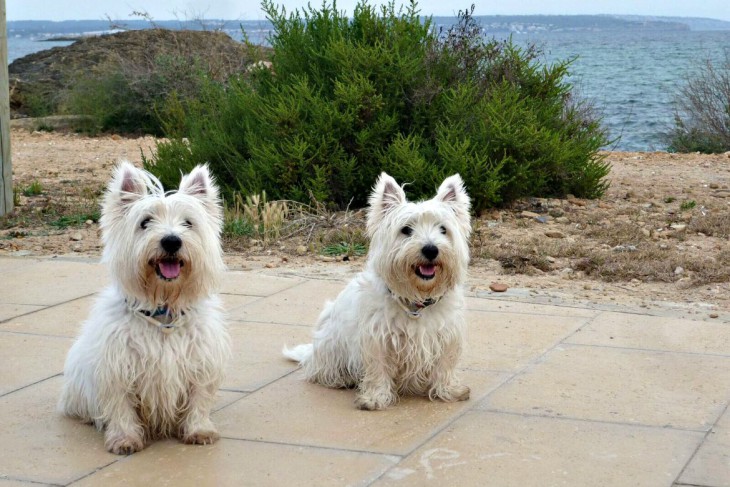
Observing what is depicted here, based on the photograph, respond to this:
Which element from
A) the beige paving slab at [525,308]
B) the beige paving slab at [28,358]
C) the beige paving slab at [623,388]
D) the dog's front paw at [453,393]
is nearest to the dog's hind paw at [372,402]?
the dog's front paw at [453,393]

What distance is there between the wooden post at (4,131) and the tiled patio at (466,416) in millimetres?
4524

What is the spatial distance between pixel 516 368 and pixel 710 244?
4778mm

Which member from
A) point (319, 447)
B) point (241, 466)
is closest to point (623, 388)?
point (319, 447)

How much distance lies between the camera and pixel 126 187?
5.38 metres

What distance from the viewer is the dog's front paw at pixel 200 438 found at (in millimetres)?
5383

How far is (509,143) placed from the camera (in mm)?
A: 12109

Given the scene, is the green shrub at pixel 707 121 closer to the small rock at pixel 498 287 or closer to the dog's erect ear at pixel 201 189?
the small rock at pixel 498 287

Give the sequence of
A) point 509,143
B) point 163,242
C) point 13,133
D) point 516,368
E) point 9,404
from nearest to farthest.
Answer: point 163,242, point 9,404, point 516,368, point 509,143, point 13,133

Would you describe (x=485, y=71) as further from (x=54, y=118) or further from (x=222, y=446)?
(x=54, y=118)

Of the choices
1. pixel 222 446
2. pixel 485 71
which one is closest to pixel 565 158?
pixel 485 71

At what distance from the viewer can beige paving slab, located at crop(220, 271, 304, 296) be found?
899 centimetres

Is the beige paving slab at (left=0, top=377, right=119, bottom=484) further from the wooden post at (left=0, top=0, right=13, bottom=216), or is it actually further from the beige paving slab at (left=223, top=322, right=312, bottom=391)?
the wooden post at (left=0, top=0, right=13, bottom=216)

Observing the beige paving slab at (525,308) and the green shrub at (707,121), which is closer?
the beige paving slab at (525,308)

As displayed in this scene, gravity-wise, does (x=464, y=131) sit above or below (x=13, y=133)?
above
